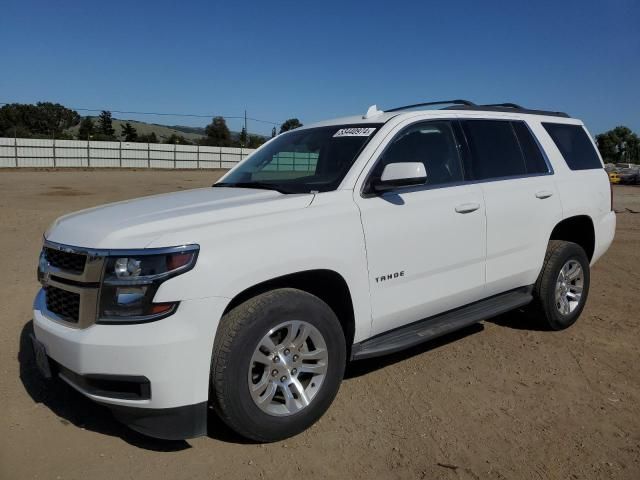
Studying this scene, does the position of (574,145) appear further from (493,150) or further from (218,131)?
(218,131)

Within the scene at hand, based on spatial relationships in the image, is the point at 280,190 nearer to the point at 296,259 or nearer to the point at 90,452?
the point at 296,259

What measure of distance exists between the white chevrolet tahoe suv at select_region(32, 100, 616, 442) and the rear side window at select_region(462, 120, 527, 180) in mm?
14

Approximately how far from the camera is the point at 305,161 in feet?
13.5

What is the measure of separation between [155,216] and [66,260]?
1.68 feet

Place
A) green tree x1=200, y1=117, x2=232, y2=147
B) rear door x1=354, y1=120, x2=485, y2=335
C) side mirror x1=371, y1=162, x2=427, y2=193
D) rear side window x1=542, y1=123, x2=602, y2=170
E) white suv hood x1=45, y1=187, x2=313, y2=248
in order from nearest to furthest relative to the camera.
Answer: white suv hood x1=45, y1=187, x2=313, y2=248 → side mirror x1=371, y1=162, x2=427, y2=193 → rear door x1=354, y1=120, x2=485, y2=335 → rear side window x1=542, y1=123, x2=602, y2=170 → green tree x1=200, y1=117, x2=232, y2=147

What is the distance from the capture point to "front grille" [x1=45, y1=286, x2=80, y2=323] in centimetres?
273

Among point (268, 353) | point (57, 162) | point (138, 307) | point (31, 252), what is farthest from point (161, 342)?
point (57, 162)

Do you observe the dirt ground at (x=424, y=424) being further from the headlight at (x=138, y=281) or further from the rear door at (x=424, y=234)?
the headlight at (x=138, y=281)

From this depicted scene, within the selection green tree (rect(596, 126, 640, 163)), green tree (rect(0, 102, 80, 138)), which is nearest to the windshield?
green tree (rect(0, 102, 80, 138))

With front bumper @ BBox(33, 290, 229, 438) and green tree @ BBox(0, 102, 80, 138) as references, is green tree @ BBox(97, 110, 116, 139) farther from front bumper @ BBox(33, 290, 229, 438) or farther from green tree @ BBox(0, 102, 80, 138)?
front bumper @ BBox(33, 290, 229, 438)

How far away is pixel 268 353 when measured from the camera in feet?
9.67

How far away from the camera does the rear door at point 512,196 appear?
4.10 m

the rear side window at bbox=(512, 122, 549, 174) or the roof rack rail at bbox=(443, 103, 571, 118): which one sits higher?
the roof rack rail at bbox=(443, 103, 571, 118)

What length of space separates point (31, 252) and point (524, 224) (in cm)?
661
